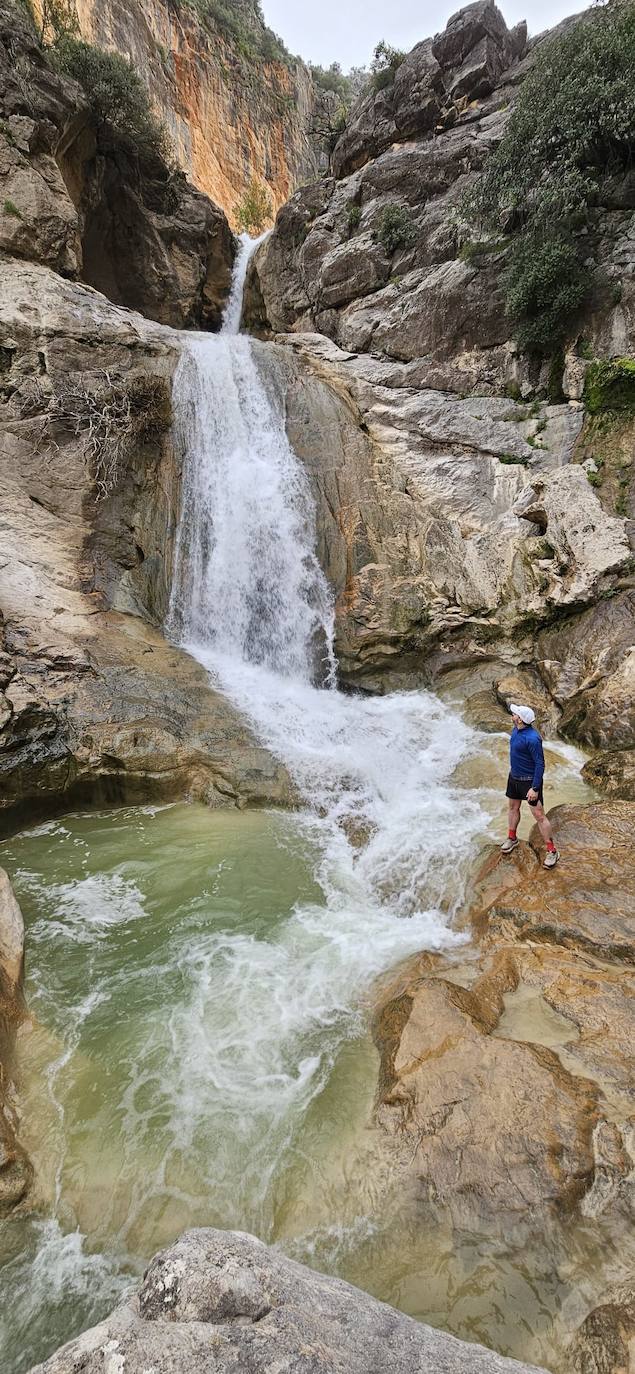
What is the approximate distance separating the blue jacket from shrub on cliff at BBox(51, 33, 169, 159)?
776 inches

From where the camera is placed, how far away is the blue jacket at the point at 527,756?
5844mm

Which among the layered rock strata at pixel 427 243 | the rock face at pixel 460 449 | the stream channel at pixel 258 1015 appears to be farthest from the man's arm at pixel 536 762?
the layered rock strata at pixel 427 243

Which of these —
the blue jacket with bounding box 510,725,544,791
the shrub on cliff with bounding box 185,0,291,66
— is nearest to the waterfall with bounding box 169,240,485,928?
the blue jacket with bounding box 510,725,544,791

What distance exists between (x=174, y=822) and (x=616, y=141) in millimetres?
16955

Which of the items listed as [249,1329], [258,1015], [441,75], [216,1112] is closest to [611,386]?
[258,1015]

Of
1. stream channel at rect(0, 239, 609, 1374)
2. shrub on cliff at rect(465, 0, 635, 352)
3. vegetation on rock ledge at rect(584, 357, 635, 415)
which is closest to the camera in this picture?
stream channel at rect(0, 239, 609, 1374)

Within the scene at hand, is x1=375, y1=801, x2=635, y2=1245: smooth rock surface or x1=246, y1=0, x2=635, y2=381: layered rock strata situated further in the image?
x1=246, y1=0, x2=635, y2=381: layered rock strata

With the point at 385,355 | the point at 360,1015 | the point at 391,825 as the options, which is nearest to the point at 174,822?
the point at 391,825

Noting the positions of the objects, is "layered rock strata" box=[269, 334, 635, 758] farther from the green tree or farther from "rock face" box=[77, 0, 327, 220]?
the green tree

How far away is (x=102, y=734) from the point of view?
795cm

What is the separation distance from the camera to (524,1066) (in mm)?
3582

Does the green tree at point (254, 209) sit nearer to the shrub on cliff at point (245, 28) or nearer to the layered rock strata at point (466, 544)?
the shrub on cliff at point (245, 28)

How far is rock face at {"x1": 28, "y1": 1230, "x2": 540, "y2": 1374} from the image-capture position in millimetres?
1632

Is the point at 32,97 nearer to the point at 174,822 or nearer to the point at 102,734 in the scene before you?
the point at 102,734
